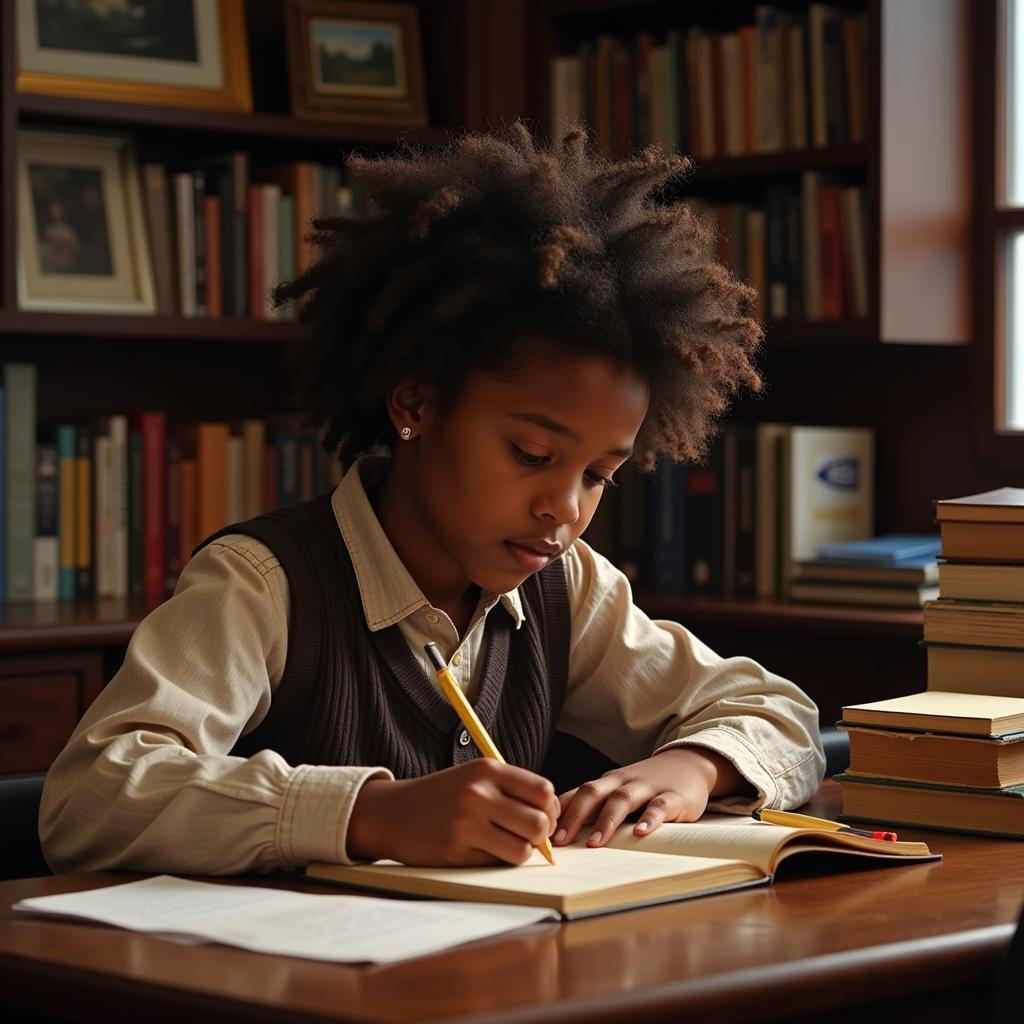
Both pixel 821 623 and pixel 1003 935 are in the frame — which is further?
pixel 821 623

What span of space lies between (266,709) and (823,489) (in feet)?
6.17

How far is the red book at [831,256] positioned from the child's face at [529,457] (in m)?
1.63

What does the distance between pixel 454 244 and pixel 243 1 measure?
2064mm

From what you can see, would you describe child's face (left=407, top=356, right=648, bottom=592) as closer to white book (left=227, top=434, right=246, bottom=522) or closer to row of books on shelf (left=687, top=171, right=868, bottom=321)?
row of books on shelf (left=687, top=171, right=868, bottom=321)

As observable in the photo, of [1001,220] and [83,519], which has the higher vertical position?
[1001,220]

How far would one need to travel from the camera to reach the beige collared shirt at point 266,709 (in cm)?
120

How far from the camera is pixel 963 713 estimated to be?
4.53ft

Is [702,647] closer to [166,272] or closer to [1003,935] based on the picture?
[1003,935]

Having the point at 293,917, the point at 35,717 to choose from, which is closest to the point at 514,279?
the point at 293,917

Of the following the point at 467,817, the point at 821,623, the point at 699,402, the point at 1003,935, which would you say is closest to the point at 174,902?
the point at 467,817

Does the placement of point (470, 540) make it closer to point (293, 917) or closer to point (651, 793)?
point (651, 793)

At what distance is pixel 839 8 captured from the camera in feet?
10.4

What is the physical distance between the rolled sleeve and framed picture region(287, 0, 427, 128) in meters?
1.80

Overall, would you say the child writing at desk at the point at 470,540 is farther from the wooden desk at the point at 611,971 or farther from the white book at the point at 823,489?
the white book at the point at 823,489
